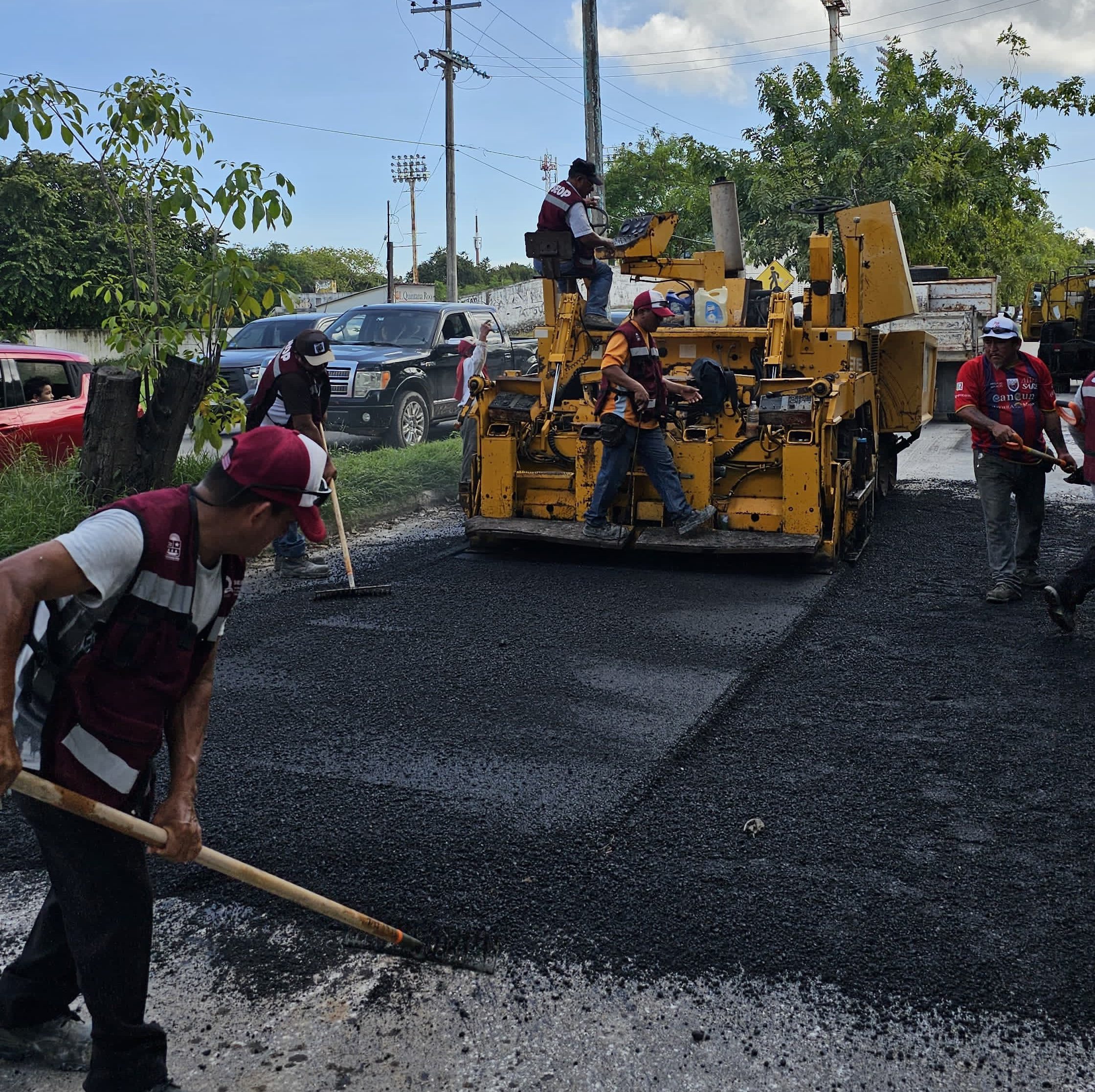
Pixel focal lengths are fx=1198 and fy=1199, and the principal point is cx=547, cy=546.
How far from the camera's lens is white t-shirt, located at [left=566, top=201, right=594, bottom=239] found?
9.15 metres

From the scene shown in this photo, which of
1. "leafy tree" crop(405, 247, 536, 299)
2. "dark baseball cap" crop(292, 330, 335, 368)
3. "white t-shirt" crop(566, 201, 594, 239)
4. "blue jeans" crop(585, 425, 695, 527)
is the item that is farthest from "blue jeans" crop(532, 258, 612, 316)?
"leafy tree" crop(405, 247, 536, 299)

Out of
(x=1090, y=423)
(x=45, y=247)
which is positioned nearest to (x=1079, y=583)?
(x=1090, y=423)

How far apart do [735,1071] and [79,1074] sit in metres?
1.56

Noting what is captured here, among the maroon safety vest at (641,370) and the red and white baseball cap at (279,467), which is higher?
the maroon safety vest at (641,370)

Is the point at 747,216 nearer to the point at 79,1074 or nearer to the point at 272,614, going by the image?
the point at 272,614

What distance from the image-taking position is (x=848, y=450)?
9172 mm

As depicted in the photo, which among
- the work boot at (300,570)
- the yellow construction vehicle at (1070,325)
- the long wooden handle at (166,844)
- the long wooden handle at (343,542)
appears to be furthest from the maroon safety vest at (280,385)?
the yellow construction vehicle at (1070,325)

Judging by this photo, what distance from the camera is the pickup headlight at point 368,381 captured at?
14305 millimetres

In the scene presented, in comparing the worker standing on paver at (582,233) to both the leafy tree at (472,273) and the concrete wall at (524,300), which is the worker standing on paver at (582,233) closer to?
the concrete wall at (524,300)

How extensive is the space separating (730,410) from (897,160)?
16116 millimetres

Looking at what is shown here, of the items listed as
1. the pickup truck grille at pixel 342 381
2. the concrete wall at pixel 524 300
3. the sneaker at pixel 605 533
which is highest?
the concrete wall at pixel 524 300

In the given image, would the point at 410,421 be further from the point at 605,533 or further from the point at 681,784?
the point at 681,784

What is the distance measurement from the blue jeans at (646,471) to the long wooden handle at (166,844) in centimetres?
538

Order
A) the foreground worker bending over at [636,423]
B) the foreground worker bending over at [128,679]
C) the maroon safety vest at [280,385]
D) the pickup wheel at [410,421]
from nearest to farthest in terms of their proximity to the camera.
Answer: the foreground worker bending over at [128,679], the maroon safety vest at [280,385], the foreground worker bending over at [636,423], the pickup wheel at [410,421]
